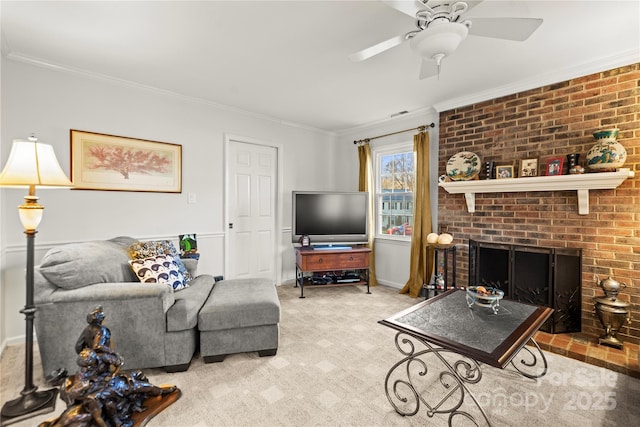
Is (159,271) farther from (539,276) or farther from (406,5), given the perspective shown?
(539,276)

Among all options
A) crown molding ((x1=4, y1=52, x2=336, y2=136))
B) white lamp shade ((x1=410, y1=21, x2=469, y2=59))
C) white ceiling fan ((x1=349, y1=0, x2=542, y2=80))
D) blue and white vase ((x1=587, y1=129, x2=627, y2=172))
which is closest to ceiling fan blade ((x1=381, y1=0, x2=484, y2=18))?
white ceiling fan ((x1=349, y1=0, x2=542, y2=80))

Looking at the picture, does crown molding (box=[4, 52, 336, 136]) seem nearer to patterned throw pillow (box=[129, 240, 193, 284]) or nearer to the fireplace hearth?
patterned throw pillow (box=[129, 240, 193, 284])

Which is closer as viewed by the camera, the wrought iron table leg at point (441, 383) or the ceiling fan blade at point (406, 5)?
the ceiling fan blade at point (406, 5)

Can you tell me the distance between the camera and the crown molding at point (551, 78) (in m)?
2.35

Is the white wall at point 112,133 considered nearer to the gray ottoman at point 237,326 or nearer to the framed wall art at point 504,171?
the gray ottoman at point 237,326

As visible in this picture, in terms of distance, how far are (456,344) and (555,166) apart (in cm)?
214

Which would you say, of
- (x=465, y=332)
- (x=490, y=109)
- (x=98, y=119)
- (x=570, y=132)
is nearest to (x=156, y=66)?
(x=98, y=119)

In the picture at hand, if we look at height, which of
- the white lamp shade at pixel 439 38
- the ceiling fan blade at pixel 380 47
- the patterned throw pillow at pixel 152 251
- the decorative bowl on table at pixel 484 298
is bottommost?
the decorative bowl on table at pixel 484 298

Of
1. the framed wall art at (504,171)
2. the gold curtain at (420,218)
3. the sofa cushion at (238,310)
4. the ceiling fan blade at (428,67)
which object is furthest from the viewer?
the gold curtain at (420,218)

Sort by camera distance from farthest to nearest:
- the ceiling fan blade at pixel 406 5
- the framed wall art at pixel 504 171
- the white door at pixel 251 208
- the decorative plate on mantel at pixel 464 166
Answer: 1. the white door at pixel 251 208
2. the decorative plate on mantel at pixel 464 166
3. the framed wall art at pixel 504 171
4. the ceiling fan blade at pixel 406 5

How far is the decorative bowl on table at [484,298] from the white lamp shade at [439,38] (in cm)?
154

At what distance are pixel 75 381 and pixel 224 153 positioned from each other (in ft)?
9.07

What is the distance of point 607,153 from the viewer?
2.32 metres

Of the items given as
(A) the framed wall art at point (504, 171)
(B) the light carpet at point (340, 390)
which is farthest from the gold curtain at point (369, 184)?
(B) the light carpet at point (340, 390)
